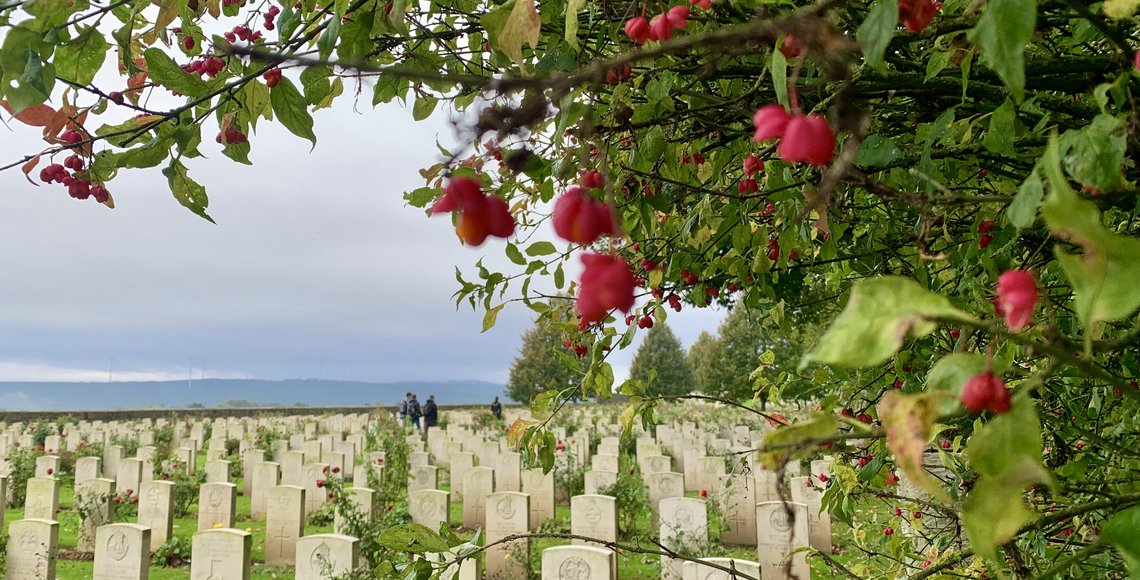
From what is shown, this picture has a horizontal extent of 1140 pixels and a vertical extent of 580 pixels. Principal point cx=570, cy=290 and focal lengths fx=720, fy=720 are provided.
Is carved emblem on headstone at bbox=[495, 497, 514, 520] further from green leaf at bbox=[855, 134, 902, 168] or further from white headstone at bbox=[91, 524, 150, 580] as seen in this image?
green leaf at bbox=[855, 134, 902, 168]

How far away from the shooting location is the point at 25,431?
14266mm

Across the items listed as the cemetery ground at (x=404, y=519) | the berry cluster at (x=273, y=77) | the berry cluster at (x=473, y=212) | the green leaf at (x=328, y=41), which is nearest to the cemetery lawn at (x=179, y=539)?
the cemetery ground at (x=404, y=519)

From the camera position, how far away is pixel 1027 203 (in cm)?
67

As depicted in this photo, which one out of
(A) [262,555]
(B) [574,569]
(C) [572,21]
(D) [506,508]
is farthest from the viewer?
(A) [262,555]

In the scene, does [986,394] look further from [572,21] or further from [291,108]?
[291,108]

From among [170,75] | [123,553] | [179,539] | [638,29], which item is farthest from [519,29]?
[179,539]

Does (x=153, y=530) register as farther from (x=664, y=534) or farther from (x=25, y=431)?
(x=25, y=431)

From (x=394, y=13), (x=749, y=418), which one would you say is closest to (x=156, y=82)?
(x=394, y=13)

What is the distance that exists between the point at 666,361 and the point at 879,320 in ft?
141

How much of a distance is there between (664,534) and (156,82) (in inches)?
232

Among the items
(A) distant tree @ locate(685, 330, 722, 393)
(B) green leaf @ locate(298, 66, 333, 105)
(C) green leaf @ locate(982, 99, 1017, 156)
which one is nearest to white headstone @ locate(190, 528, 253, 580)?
(B) green leaf @ locate(298, 66, 333, 105)

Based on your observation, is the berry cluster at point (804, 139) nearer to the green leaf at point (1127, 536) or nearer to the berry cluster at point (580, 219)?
the berry cluster at point (580, 219)

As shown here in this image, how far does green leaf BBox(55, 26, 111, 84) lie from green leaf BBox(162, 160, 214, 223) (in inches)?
8.4

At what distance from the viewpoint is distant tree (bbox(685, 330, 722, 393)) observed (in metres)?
32.7
